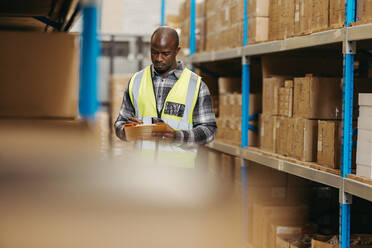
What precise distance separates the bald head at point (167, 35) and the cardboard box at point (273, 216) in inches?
83.9

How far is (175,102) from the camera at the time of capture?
2.21 meters

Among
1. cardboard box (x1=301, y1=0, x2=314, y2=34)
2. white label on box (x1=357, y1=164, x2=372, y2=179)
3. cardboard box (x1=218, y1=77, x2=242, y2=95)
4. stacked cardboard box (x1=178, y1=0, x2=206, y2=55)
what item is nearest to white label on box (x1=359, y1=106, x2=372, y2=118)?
white label on box (x1=357, y1=164, x2=372, y2=179)

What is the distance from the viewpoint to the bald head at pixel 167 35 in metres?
2.05

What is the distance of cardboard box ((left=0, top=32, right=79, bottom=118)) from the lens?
793 centimetres

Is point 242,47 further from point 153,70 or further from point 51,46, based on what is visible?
point 51,46

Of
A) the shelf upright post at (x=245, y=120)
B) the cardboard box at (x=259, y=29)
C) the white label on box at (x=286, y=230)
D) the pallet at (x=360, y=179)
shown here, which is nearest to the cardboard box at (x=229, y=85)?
the shelf upright post at (x=245, y=120)

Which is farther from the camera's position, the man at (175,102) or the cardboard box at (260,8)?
the cardboard box at (260,8)

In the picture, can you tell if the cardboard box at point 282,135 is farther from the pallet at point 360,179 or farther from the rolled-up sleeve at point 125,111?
the rolled-up sleeve at point 125,111

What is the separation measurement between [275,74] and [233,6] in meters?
0.82

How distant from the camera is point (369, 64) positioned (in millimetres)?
4477

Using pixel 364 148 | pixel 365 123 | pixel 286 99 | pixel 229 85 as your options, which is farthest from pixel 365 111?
pixel 229 85

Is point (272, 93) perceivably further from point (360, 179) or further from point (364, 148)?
point (360, 179)

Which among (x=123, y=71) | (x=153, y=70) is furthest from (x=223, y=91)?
(x=123, y=71)

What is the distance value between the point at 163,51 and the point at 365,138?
1.27 m
